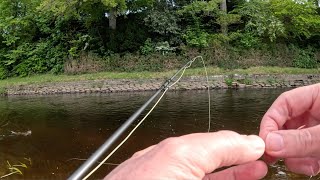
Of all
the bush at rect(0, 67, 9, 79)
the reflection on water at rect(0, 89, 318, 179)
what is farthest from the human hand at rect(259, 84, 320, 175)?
the bush at rect(0, 67, 9, 79)

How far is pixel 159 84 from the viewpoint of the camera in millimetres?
17531

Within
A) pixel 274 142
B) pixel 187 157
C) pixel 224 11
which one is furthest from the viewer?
pixel 224 11

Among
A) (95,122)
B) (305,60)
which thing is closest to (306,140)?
(95,122)

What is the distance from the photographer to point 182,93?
1612 centimetres

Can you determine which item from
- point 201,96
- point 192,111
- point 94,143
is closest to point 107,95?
point 201,96

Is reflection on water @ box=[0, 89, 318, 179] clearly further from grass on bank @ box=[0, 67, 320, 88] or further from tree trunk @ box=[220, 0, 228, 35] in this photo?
tree trunk @ box=[220, 0, 228, 35]

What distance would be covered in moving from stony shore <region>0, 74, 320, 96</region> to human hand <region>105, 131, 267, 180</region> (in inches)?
628

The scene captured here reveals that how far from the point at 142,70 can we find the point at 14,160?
13.2m

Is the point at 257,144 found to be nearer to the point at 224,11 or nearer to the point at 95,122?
the point at 95,122

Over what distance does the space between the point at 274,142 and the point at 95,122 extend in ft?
32.1

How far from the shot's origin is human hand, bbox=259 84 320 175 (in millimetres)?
1227

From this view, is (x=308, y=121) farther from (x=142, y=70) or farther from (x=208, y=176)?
(x=142, y=70)

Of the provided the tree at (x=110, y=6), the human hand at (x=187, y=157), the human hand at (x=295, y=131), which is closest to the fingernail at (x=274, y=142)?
the human hand at (x=295, y=131)

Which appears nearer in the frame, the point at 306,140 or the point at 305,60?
the point at 306,140
